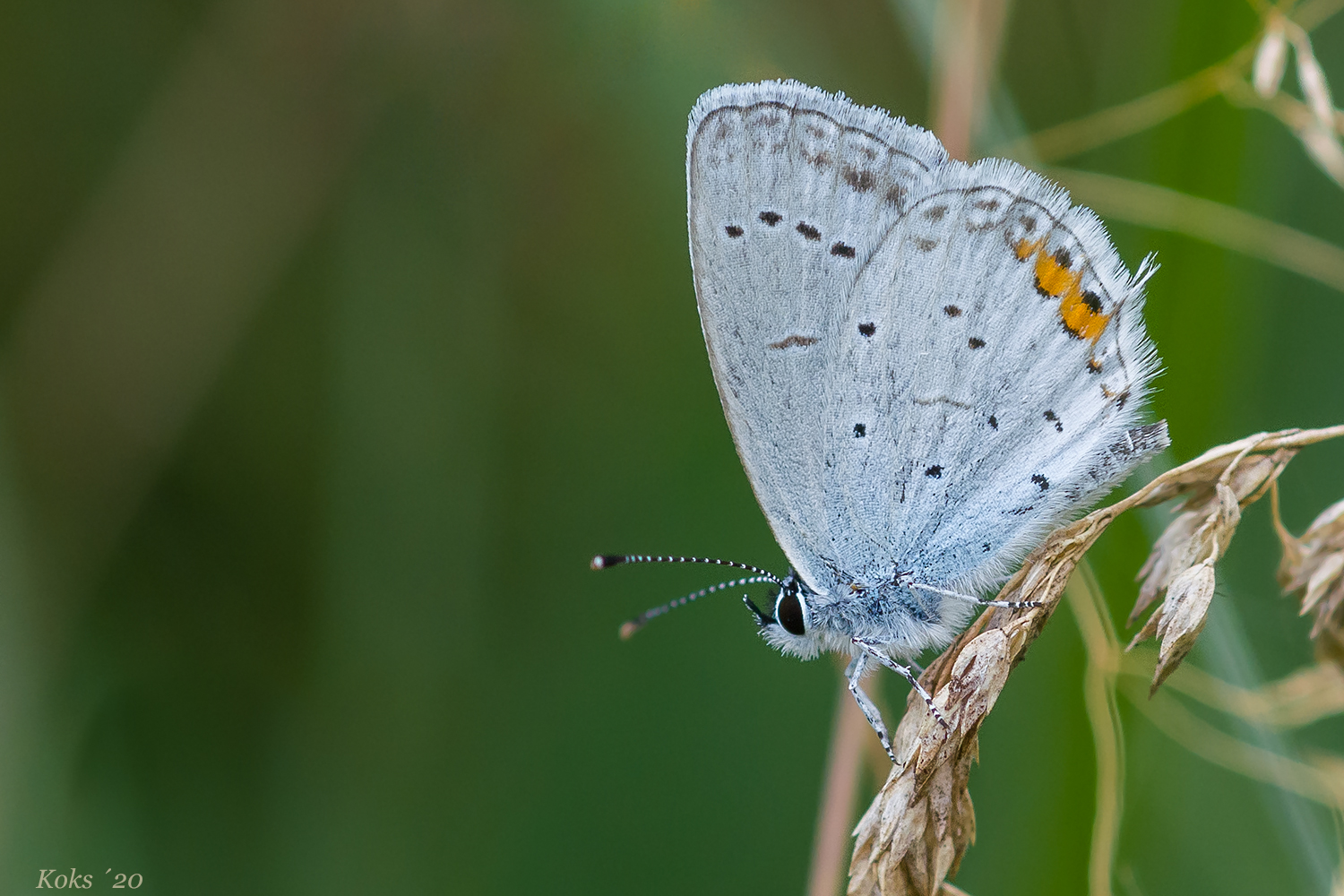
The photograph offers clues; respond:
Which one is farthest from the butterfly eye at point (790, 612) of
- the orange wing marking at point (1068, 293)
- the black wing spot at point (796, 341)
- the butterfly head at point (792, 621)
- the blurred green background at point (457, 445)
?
the orange wing marking at point (1068, 293)

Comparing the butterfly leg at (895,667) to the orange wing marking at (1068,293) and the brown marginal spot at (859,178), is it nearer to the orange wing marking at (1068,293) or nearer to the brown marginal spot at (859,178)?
the orange wing marking at (1068,293)

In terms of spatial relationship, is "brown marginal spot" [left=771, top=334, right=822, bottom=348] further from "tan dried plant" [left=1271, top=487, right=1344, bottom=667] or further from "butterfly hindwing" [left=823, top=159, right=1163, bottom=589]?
"tan dried plant" [left=1271, top=487, right=1344, bottom=667]

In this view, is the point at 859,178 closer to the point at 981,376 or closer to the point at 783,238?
the point at 783,238

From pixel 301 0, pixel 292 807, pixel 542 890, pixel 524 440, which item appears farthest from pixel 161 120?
pixel 542 890

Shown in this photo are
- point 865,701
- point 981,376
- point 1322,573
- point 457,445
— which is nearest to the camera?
point 1322,573

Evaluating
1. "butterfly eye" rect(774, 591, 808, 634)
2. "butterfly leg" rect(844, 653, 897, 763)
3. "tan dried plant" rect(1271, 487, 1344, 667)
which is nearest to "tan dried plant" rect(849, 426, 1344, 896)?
"tan dried plant" rect(1271, 487, 1344, 667)

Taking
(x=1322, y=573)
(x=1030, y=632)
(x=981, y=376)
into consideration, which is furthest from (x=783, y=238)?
(x=1322, y=573)
